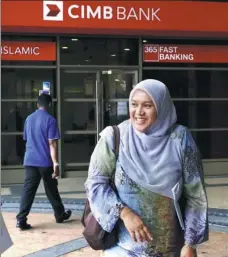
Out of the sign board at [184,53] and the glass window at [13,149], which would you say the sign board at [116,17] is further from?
the glass window at [13,149]

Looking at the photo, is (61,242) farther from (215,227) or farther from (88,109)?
(88,109)

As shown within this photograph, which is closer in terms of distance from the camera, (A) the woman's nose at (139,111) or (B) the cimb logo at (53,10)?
(A) the woman's nose at (139,111)

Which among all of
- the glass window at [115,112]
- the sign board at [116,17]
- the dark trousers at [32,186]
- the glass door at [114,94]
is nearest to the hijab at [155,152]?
the dark trousers at [32,186]

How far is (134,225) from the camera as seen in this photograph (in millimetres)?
2375

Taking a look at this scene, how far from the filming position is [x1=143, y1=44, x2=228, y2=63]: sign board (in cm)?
1073

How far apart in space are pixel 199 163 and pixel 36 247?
3.46 metres

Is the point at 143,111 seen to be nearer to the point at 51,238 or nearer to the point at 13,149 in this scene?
the point at 51,238

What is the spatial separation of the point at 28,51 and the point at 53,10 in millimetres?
1110

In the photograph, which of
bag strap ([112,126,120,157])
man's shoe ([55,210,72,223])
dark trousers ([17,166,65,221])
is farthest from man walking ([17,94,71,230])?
bag strap ([112,126,120,157])

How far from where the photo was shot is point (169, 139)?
8.11 feet

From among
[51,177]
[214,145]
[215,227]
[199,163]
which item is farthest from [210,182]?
[199,163]

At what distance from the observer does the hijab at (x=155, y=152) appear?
7.94 feet

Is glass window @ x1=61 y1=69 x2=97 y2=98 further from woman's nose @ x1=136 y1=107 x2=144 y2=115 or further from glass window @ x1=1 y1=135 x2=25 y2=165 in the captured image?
woman's nose @ x1=136 y1=107 x2=144 y2=115

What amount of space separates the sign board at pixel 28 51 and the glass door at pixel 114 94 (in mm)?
1207
